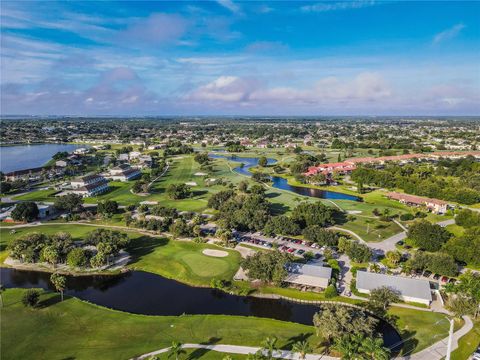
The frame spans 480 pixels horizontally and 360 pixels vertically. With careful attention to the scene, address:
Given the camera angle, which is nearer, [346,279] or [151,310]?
[151,310]

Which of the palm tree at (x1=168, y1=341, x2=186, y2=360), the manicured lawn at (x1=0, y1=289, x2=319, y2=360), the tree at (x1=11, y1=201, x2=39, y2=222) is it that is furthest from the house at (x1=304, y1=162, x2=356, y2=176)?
the palm tree at (x1=168, y1=341, x2=186, y2=360)

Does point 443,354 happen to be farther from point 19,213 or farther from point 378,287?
point 19,213

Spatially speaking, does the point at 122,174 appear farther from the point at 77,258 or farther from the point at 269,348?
the point at 269,348

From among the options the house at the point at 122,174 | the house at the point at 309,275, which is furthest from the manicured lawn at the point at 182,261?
the house at the point at 122,174

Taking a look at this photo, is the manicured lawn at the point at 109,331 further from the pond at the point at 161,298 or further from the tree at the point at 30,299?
the pond at the point at 161,298

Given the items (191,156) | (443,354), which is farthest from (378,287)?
(191,156)

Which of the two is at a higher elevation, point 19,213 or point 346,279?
Answer: point 19,213

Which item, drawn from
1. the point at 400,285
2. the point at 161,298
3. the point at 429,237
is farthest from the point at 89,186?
the point at 429,237
